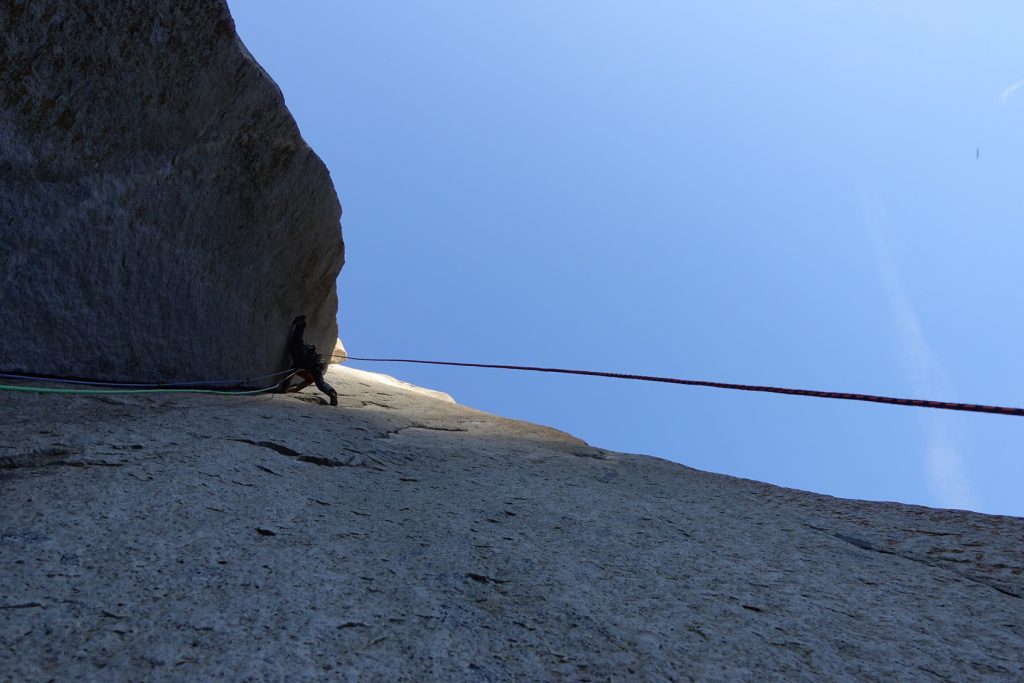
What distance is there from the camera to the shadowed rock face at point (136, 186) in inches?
114

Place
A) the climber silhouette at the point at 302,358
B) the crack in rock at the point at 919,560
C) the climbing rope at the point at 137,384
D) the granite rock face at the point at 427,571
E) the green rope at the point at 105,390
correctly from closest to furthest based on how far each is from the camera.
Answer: the granite rock face at the point at 427,571, the crack in rock at the point at 919,560, the green rope at the point at 105,390, the climbing rope at the point at 137,384, the climber silhouette at the point at 302,358

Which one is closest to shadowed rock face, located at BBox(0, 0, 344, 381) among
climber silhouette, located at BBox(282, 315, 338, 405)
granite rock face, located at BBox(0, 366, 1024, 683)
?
granite rock face, located at BBox(0, 366, 1024, 683)

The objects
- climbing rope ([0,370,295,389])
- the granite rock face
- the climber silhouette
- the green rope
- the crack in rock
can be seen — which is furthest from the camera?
the climber silhouette

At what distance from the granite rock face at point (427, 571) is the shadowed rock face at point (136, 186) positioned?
0.58 meters

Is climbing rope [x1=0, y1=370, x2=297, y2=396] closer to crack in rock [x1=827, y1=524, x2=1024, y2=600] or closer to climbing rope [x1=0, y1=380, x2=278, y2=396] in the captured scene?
climbing rope [x1=0, y1=380, x2=278, y2=396]

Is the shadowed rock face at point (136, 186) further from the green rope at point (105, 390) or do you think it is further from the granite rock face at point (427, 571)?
the granite rock face at point (427, 571)

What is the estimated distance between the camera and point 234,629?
1.49 metres

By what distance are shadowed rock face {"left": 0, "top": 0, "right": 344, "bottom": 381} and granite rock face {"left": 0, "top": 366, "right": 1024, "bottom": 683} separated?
581 millimetres

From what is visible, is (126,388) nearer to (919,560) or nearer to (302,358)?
(302,358)

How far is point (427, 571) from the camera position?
77.5 inches

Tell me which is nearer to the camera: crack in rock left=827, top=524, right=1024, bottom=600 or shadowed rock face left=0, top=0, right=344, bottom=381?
crack in rock left=827, top=524, right=1024, bottom=600

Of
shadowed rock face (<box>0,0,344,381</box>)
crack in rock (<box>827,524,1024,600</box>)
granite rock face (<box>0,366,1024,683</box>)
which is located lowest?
granite rock face (<box>0,366,1024,683</box>)

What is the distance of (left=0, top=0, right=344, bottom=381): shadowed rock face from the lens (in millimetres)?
2891

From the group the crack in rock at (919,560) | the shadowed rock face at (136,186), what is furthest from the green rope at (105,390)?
the crack in rock at (919,560)
